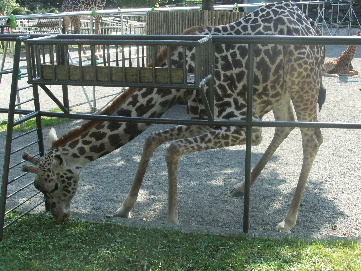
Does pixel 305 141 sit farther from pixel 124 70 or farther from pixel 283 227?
pixel 124 70

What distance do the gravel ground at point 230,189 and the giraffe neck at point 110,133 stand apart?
58 cm

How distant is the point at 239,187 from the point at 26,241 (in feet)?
8.54

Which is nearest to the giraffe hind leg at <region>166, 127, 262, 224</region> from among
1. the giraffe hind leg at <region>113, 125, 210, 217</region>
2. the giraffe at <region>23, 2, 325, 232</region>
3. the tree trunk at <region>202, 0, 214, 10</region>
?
the giraffe at <region>23, 2, 325, 232</region>

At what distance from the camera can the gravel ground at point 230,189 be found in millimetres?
5336

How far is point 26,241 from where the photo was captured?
14.4 feet

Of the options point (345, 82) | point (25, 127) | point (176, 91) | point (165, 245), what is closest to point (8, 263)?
point (165, 245)

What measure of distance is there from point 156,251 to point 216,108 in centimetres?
166

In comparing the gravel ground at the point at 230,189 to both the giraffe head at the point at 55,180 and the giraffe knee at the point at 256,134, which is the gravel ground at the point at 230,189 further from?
the giraffe knee at the point at 256,134

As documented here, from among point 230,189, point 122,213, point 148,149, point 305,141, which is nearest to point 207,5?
point 230,189

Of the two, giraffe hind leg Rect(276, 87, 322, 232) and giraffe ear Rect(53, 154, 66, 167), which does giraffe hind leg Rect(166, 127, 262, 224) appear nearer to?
giraffe hind leg Rect(276, 87, 322, 232)

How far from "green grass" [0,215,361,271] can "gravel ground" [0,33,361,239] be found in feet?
0.77

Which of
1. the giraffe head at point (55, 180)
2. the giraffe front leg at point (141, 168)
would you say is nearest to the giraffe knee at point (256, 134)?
the giraffe front leg at point (141, 168)

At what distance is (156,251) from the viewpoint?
13.6 feet

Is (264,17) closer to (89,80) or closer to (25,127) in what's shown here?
(89,80)
